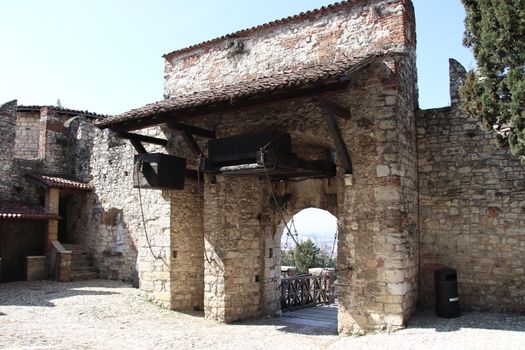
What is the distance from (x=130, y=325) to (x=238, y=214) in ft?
9.55

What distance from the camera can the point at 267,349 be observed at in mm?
Answer: 7074

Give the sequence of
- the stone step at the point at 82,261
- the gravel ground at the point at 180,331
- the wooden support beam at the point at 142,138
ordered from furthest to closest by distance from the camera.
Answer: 1. the stone step at the point at 82,261
2. the wooden support beam at the point at 142,138
3. the gravel ground at the point at 180,331

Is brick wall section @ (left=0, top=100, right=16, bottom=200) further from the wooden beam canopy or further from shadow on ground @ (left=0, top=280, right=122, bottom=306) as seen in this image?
the wooden beam canopy

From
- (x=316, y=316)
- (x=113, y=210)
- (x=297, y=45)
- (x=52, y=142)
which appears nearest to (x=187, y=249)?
(x=316, y=316)

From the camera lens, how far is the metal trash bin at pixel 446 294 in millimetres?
7629

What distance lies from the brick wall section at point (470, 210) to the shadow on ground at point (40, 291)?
7.90 meters

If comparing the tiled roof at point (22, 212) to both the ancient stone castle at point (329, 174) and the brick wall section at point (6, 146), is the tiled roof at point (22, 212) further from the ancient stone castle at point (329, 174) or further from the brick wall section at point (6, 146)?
the ancient stone castle at point (329, 174)

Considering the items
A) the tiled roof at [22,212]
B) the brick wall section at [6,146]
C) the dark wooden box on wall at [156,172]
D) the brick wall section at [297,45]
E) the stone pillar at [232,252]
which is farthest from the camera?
the brick wall section at [6,146]

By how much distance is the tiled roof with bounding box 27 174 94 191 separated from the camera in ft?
47.6

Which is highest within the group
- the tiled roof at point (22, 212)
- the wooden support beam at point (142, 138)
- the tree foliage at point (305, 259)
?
the wooden support beam at point (142, 138)

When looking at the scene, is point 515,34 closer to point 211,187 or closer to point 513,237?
point 513,237

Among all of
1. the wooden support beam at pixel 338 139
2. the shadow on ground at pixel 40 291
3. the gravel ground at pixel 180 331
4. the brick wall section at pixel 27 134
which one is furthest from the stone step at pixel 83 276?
the wooden support beam at pixel 338 139

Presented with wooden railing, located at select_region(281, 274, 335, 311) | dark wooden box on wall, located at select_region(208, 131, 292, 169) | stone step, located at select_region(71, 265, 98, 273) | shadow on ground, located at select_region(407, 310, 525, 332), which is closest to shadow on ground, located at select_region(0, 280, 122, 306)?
stone step, located at select_region(71, 265, 98, 273)

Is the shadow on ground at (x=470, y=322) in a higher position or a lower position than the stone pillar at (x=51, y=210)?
lower
